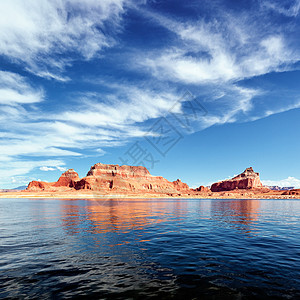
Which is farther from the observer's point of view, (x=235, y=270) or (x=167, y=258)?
(x=167, y=258)

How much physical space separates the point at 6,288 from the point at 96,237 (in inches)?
364

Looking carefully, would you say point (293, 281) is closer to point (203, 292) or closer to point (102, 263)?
point (203, 292)

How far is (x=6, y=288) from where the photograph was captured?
25.3ft

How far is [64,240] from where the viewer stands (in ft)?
51.6

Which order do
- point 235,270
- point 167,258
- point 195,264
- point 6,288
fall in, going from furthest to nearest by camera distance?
point 167,258 < point 195,264 < point 235,270 < point 6,288

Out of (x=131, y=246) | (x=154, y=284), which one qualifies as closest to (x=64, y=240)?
(x=131, y=246)

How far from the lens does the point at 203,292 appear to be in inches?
290

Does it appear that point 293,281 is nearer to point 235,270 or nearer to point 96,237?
point 235,270

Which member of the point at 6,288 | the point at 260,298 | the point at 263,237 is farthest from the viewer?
the point at 263,237

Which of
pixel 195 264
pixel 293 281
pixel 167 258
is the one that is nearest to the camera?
pixel 293 281

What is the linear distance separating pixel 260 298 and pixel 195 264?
3.98 meters

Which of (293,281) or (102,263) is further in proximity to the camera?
(102,263)

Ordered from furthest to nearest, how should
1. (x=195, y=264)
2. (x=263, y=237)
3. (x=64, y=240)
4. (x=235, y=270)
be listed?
(x=263, y=237), (x=64, y=240), (x=195, y=264), (x=235, y=270)

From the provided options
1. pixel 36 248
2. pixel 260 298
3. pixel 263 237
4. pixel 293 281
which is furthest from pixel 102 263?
pixel 263 237
